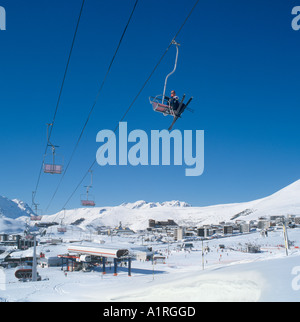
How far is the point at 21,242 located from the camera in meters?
75.8

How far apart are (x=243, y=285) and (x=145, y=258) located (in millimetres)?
41409

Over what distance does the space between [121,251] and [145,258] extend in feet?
69.4

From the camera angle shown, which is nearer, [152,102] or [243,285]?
[152,102]

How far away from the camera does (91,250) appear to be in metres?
33.9

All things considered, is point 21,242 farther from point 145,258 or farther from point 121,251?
point 121,251
